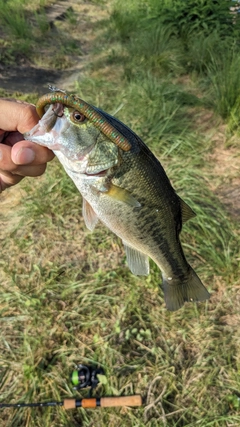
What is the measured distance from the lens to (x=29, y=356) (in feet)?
8.59

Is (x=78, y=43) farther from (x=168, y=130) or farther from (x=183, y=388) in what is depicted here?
(x=183, y=388)

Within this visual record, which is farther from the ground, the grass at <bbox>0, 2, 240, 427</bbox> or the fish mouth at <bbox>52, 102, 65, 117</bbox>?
the fish mouth at <bbox>52, 102, 65, 117</bbox>

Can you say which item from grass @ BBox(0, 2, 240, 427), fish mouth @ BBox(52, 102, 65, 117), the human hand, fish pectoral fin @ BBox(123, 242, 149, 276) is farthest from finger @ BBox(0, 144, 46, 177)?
grass @ BBox(0, 2, 240, 427)

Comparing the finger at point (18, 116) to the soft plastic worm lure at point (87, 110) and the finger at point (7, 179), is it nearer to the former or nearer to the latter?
the soft plastic worm lure at point (87, 110)

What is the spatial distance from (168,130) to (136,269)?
3222 millimetres

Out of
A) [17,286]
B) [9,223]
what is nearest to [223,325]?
[17,286]

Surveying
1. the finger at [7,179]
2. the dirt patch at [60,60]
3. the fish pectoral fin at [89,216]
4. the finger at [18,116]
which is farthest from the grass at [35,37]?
the fish pectoral fin at [89,216]

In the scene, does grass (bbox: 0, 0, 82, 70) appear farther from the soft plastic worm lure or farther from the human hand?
the soft plastic worm lure

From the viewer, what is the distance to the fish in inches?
55.1

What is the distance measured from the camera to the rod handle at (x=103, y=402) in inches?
94.0

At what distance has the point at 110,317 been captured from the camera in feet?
9.54

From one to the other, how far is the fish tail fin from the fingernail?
99cm

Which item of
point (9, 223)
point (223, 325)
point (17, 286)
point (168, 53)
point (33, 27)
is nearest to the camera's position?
point (223, 325)

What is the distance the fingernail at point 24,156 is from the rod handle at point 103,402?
1746 mm
